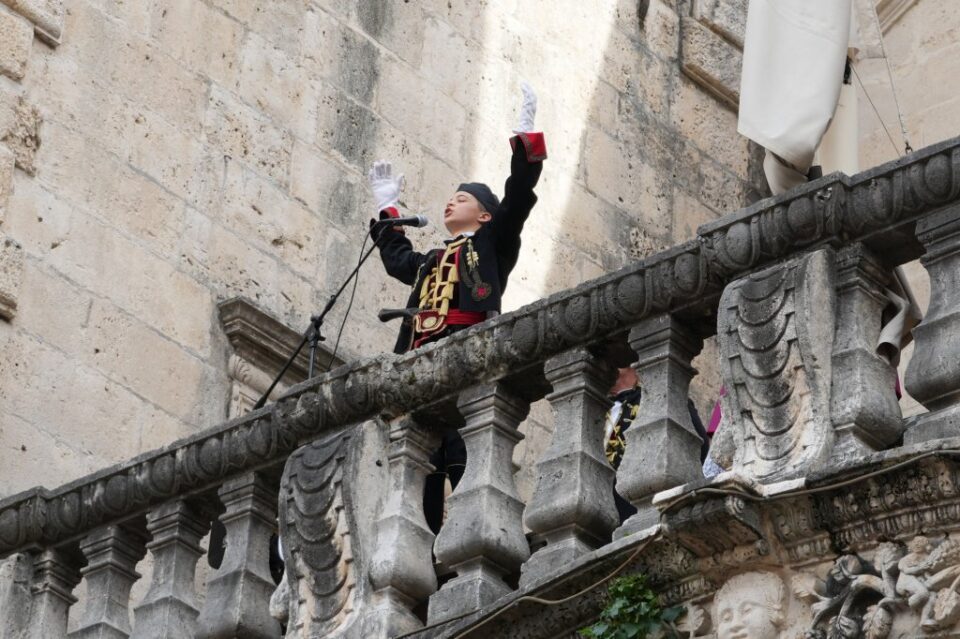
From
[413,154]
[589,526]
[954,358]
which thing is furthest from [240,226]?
[954,358]

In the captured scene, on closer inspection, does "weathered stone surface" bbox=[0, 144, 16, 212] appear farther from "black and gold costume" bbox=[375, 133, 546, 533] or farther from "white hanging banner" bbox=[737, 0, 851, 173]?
"white hanging banner" bbox=[737, 0, 851, 173]

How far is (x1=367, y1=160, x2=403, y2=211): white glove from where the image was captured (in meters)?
9.60

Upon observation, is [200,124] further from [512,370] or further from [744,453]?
[744,453]

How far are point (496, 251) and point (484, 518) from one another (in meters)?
2.24

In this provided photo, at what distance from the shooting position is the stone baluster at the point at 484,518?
6.40m

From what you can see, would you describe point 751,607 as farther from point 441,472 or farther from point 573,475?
point 441,472

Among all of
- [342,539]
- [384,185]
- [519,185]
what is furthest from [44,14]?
[342,539]

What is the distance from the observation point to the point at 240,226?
9.95 meters

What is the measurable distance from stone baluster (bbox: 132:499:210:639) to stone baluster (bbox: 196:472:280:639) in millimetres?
138

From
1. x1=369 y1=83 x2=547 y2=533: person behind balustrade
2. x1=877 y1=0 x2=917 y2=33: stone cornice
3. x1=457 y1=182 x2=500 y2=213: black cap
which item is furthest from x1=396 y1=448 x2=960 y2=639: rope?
x1=877 y1=0 x2=917 y2=33: stone cornice

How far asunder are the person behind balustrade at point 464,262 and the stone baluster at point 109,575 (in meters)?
0.93

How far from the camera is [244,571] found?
6.98 metres

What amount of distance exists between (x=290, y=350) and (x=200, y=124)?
950 mm

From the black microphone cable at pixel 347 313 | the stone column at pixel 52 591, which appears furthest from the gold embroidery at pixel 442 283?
the stone column at pixel 52 591
